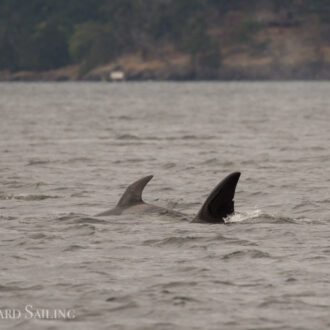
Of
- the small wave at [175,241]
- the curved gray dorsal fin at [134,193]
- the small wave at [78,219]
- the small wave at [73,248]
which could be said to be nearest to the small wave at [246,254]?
the small wave at [175,241]

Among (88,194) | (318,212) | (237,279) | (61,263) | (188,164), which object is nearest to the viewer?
(237,279)

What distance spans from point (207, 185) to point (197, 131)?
25.3 m

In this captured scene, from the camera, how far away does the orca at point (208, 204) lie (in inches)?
778

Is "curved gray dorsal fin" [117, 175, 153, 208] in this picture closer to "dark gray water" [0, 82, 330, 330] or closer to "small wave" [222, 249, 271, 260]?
"dark gray water" [0, 82, 330, 330]

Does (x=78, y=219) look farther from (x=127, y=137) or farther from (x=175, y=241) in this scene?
(x=127, y=137)

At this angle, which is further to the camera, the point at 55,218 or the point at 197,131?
the point at 197,131

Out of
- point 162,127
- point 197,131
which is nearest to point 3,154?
point 197,131

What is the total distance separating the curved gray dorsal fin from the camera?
2150 centimetres

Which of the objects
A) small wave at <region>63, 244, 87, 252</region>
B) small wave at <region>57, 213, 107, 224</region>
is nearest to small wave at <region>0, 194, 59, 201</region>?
small wave at <region>57, 213, 107, 224</region>

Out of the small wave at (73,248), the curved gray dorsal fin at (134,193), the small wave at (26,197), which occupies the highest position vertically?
the curved gray dorsal fin at (134,193)

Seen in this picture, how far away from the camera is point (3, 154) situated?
39.3 metres

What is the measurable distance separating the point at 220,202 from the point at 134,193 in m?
2.17

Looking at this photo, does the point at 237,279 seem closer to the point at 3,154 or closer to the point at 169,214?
the point at 169,214

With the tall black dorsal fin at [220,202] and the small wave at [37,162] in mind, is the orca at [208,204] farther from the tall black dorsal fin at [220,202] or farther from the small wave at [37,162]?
the small wave at [37,162]
